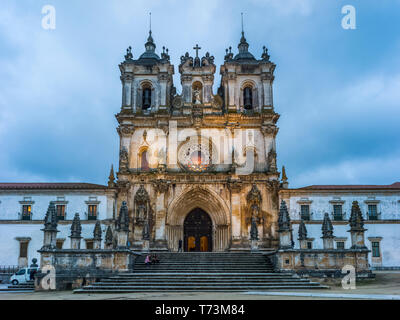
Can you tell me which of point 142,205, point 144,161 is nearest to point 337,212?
point 142,205

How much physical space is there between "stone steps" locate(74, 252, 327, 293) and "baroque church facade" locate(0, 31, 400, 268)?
7.29 metres

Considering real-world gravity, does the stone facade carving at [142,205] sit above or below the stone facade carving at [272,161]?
below

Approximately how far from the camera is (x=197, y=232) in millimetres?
35438

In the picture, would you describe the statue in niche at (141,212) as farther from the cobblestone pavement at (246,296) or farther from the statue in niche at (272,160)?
the cobblestone pavement at (246,296)

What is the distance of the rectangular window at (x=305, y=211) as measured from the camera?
34938 millimetres

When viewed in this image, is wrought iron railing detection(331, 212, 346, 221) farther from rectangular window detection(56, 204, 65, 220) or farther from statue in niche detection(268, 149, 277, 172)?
rectangular window detection(56, 204, 65, 220)

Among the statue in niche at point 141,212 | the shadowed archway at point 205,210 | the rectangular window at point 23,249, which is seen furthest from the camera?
the rectangular window at point 23,249

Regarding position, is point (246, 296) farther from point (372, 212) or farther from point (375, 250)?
point (372, 212)

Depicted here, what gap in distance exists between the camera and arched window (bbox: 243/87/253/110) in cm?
3800

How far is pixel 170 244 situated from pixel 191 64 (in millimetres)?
17554

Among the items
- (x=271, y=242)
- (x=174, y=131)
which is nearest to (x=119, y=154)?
(x=174, y=131)

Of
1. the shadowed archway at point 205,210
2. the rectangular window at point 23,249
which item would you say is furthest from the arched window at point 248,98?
the rectangular window at point 23,249

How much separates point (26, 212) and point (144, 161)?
38.0 feet

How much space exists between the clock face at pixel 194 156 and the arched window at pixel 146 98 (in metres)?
5.70
